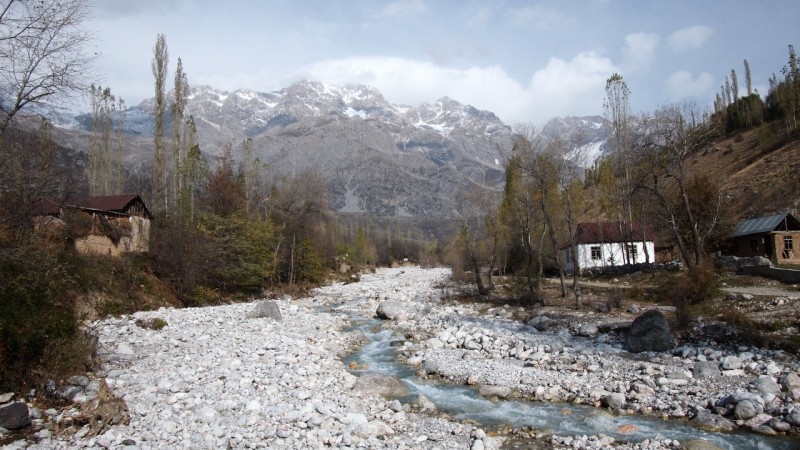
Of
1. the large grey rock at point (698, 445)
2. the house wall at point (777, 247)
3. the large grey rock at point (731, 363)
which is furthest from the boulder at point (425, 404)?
the house wall at point (777, 247)

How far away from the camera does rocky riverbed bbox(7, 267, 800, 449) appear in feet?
30.2

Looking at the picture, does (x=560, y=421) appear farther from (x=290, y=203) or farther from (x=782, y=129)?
(x=782, y=129)

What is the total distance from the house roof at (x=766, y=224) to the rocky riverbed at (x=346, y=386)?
23.0 metres

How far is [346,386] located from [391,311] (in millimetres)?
13449

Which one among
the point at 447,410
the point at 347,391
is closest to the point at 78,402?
the point at 347,391

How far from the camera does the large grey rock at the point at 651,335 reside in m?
15.8

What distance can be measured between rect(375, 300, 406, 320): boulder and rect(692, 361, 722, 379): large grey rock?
14.5 metres

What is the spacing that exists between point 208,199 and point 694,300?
3149 cm

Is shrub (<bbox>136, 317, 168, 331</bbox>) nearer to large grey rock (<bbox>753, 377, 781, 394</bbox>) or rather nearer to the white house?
large grey rock (<bbox>753, 377, 781, 394</bbox>)

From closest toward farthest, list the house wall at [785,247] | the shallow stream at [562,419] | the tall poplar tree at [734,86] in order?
the shallow stream at [562,419]
the house wall at [785,247]
the tall poplar tree at [734,86]

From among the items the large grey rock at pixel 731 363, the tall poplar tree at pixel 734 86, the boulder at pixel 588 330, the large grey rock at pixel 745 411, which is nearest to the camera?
the large grey rock at pixel 745 411

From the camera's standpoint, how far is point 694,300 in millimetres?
20734

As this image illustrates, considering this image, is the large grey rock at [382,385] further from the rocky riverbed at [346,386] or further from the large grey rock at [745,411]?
the large grey rock at [745,411]

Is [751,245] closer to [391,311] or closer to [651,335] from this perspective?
[651,335]
